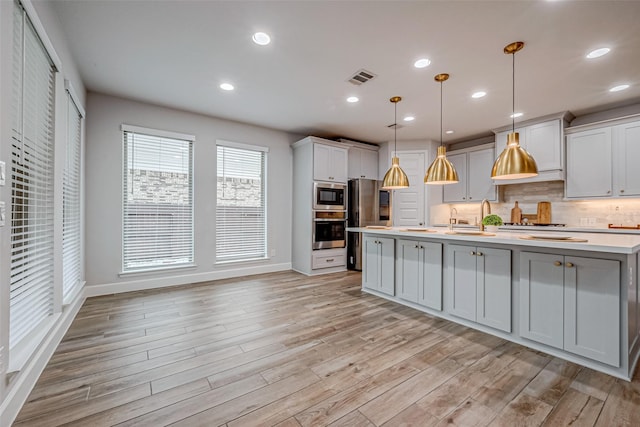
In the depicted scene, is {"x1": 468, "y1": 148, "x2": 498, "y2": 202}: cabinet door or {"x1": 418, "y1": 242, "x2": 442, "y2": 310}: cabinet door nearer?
{"x1": 418, "y1": 242, "x2": 442, "y2": 310}: cabinet door

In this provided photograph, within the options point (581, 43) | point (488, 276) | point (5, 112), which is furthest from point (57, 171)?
point (581, 43)

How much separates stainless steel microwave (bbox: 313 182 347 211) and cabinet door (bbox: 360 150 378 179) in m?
0.77

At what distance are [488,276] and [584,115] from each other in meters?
3.67

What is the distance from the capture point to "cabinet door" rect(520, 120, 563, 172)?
4.43 meters

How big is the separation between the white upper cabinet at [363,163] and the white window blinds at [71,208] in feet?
13.9

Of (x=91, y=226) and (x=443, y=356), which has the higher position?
(x=91, y=226)

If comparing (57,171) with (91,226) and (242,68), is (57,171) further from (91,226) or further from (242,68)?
(242,68)

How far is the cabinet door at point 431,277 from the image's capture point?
3.06 metres

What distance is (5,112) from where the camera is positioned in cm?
146

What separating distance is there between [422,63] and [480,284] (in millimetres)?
2259

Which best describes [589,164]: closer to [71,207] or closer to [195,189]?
[195,189]

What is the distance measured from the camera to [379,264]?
3.79m

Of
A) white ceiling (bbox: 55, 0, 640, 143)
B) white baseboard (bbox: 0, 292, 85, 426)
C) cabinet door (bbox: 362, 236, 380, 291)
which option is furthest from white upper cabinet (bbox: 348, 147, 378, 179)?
white baseboard (bbox: 0, 292, 85, 426)

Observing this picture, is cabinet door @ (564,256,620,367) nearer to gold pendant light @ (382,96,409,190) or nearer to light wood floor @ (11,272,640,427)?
light wood floor @ (11,272,640,427)
